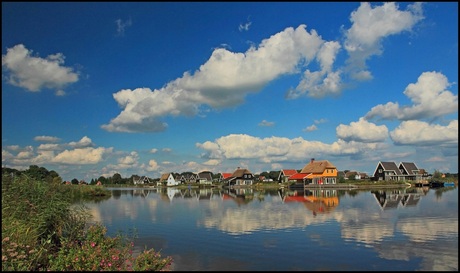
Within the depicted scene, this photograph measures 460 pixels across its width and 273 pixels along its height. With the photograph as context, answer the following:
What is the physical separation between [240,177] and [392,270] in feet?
293

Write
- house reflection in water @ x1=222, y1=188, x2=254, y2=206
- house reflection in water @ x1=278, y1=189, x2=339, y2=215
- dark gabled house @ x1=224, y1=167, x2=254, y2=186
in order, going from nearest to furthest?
house reflection in water @ x1=278, y1=189, x2=339, y2=215
house reflection in water @ x1=222, y1=188, x2=254, y2=206
dark gabled house @ x1=224, y1=167, x2=254, y2=186

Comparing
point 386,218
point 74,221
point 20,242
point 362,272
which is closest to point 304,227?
point 386,218

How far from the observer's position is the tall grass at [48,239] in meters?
10.8

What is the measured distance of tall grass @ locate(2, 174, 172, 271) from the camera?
10797 mm

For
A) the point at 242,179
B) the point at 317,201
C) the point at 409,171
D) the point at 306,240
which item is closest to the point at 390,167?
the point at 409,171

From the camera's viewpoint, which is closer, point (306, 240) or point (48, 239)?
point (48, 239)

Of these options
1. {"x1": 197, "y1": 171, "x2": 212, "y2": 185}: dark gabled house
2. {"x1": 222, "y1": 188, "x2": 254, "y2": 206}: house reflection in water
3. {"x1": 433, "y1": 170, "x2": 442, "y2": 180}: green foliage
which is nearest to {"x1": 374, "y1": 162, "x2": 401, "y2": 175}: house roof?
{"x1": 433, "y1": 170, "x2": 442, "y2": 180}: green foliage

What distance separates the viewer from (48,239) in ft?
42.2

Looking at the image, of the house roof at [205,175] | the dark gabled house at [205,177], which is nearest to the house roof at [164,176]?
the dark gabled house at [205,177]

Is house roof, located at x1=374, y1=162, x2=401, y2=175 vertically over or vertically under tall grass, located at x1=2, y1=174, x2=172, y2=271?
over

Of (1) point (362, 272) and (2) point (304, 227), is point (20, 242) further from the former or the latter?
(2) point (304, 227)

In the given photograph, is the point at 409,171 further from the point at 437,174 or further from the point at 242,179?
the point at 242,179

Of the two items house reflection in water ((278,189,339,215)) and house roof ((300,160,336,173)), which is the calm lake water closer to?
house reflection in water ((278,189,339,215))

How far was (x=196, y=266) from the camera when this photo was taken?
43.1 ft
